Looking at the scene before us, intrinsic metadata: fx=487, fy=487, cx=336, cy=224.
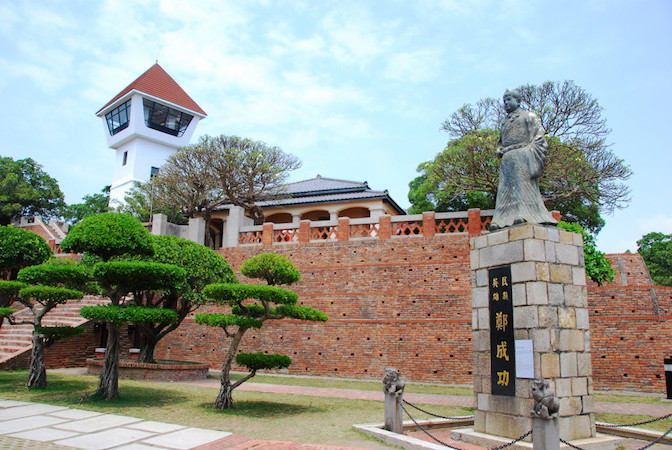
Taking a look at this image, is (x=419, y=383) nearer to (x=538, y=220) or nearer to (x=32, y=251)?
(x=538, y=220)

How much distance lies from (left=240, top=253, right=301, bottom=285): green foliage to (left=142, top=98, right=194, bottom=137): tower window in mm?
26906

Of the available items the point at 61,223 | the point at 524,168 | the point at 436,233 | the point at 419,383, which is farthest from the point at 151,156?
the point at 524,168

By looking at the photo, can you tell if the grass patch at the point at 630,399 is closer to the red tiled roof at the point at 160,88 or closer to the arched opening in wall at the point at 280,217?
the arched opening in wall at the point at 280,217

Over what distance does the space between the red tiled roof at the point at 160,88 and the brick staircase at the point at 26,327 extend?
734 inches

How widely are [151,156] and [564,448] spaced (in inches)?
1262

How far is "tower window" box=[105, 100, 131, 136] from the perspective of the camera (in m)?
33.0

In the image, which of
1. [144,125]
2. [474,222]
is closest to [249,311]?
[474,222]

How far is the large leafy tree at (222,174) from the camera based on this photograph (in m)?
20.2

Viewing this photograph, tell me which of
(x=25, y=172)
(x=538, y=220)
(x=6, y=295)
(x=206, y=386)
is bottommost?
(x=206, y=386)

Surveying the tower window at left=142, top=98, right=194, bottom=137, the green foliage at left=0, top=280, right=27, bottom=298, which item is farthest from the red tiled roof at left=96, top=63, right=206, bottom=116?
the green foliage at left=0, top=280, right=27, bottom=298

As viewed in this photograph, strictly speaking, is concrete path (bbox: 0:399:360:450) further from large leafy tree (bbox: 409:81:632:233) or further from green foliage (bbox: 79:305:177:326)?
large leafy tree (bbox: 409:81:632:233)

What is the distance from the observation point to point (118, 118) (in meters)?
33.9

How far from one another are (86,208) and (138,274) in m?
27.5

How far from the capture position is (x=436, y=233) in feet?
50.2
